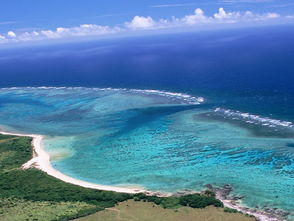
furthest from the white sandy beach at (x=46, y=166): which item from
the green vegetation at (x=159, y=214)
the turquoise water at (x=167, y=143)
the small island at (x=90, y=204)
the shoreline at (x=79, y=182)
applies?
the green vegetation at (x=159, y=214)

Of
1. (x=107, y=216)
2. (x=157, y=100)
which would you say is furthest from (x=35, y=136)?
(x=107, y=216)

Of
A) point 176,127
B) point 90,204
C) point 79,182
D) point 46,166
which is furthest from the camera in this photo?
point 176,127

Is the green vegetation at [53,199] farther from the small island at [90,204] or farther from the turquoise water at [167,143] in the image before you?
the turquoise water at [167,143]

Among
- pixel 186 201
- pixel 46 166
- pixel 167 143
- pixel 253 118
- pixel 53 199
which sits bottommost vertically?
pixel 186 201

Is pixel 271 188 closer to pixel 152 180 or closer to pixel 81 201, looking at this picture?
pixel 152 180

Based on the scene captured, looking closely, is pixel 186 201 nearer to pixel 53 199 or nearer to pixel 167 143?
pixel 53 199

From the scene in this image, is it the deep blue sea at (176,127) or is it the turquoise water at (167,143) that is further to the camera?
the deep blue sea at (176,127)

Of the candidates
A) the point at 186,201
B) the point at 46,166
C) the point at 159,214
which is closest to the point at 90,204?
the point at 159,214
